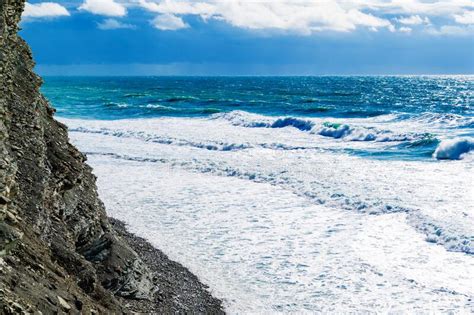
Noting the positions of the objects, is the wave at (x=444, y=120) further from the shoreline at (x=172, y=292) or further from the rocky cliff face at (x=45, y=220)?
the rocky cliff face at (x=45, y=220)

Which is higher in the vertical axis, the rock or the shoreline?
the rock

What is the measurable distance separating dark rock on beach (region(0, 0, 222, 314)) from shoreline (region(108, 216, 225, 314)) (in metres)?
0.02

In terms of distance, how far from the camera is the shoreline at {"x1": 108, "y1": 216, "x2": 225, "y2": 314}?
1043 centimetres

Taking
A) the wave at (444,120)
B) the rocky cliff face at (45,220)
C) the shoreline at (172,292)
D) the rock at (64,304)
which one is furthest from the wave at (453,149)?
the rock at (64,304)

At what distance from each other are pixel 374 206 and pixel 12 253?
15148 millimetres

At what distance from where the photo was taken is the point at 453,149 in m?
32.6

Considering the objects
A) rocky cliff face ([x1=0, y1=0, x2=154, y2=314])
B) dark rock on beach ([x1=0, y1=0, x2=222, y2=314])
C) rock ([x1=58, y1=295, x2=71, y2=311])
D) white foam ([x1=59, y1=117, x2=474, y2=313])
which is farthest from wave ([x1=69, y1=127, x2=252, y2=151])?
rock ([x1=58, y1=295, x2=71, y2=311])

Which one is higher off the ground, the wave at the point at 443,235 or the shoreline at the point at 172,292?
the wave at the point at 443,235

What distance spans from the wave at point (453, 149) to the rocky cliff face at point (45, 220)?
2487 cm

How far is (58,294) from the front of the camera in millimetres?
6066

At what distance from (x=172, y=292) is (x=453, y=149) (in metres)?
25.7

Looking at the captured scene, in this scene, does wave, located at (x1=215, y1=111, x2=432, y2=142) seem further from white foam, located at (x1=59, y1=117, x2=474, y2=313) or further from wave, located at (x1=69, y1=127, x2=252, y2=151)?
wave, located at (x1=69, y1=127, x2=252, y2=151)

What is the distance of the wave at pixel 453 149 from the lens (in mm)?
32125

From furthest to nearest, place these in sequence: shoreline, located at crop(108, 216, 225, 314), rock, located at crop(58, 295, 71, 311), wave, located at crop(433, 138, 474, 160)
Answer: wave, located at crop(433, 138, 474, 160) < shoreline, located at crop(108, 216, 225, 314) < rock, located at crop(58, 295, 71, 311)
